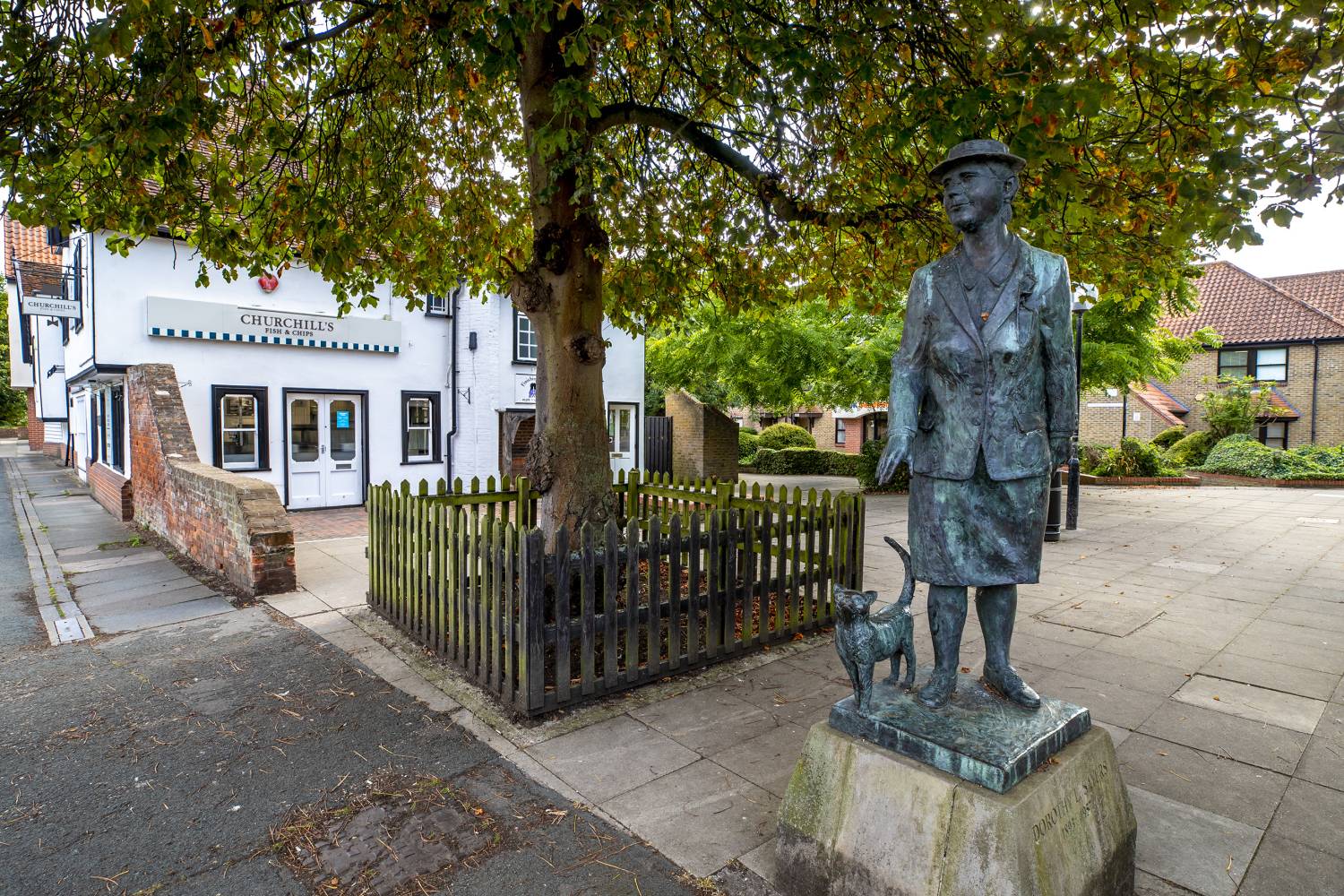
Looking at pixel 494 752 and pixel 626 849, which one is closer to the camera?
pixel 626 849

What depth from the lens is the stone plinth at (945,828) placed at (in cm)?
240

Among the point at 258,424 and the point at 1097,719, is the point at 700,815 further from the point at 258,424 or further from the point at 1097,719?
the point at 258,424

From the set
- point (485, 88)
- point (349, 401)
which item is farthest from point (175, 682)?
point (349, 401)

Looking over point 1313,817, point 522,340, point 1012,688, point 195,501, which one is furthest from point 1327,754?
point 522,340

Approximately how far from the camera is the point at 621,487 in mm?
8633

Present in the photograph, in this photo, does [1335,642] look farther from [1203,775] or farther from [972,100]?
[972,100]

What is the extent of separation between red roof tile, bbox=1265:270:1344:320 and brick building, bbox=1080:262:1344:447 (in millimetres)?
34

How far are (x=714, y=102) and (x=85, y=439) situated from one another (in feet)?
67.8

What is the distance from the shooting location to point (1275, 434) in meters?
31.1

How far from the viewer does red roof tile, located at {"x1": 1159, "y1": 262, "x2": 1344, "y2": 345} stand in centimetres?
3020

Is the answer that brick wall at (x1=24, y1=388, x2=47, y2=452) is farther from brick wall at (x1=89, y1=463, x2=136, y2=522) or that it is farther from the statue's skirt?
the statue's skirt

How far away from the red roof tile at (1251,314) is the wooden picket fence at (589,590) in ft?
106

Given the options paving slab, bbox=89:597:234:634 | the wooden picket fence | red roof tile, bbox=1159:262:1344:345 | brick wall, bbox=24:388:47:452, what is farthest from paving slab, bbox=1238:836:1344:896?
brick wall, bbox=24:388:47:452

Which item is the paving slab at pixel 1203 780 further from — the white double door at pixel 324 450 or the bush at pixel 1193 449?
the bush at pixel 1193 449
